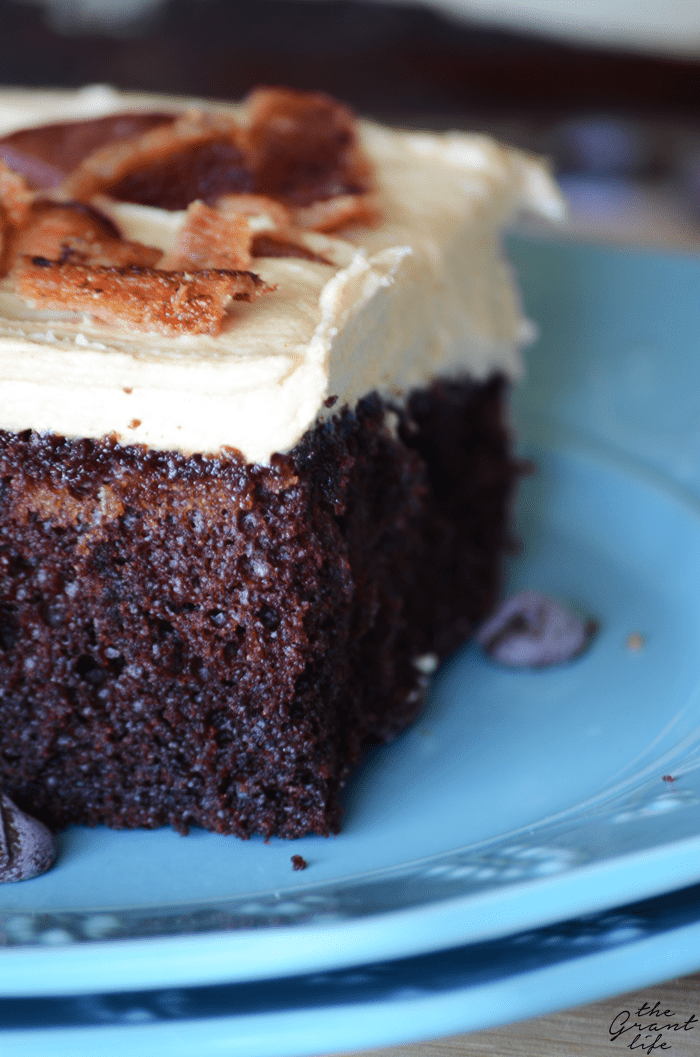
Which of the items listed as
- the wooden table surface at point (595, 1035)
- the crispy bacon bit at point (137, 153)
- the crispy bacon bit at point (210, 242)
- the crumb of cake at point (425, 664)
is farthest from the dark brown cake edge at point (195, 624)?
the crispy bacon bit at point (137, 153)

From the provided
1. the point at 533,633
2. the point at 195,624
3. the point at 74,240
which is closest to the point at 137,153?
the point at 74,240

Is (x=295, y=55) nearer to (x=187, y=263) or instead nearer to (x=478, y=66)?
(x=478, y=66)

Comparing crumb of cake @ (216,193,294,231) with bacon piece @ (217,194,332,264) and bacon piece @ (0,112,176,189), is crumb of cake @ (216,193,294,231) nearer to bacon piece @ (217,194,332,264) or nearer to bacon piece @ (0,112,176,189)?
bacon piece @ (217,194,332,264)

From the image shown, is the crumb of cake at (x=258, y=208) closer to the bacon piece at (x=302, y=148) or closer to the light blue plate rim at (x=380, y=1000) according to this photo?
the bacon piece at (x=302, y=148)

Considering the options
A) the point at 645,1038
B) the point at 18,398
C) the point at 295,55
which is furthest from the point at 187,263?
the point at 295,55

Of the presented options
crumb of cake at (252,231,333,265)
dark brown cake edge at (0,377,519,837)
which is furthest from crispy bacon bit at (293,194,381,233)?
dark brown cake edge at (0,377,519,837)

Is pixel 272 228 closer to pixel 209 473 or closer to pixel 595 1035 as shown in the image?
pixel 209 473
